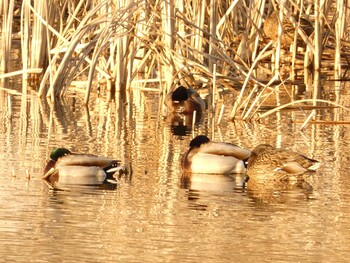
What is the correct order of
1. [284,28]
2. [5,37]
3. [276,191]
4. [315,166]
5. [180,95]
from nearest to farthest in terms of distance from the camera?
[276,191] < [315,166] < [180,95] < [5,37] < [284,28]

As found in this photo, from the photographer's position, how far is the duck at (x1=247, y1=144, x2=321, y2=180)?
10672mm

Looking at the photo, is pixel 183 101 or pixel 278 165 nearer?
pixel 278 165

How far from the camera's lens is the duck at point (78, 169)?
1032 centimetres

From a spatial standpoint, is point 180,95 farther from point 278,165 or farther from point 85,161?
point 85,161

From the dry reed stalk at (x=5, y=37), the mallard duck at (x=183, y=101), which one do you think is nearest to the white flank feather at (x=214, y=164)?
the mallard duck at (x=183, y=101)

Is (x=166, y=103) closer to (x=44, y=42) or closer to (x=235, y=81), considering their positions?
(x=235, y=81)

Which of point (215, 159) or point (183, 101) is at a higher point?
point (183, 101)

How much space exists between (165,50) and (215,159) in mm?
5064

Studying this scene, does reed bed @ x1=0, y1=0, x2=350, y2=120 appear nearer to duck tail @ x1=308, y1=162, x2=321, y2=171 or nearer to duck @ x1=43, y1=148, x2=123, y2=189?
duck tail @ x1=308, y1=162, x2=321, y2=171

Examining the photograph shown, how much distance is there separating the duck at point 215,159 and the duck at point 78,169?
74 centimetres

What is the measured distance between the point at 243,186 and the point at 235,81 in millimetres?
6148

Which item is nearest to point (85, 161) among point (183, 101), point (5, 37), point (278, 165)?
point (278, 165)

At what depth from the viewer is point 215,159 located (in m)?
10.9

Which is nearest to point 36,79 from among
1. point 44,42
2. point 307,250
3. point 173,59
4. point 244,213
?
point 44,42
